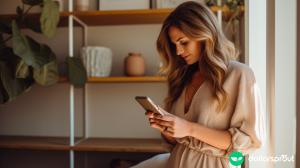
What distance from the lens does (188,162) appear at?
92cm

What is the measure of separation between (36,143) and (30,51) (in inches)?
23.7

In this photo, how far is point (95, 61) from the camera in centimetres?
182

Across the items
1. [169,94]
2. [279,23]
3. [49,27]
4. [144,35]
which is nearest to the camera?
[279,23]

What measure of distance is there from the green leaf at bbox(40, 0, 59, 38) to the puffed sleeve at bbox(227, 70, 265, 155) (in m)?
1.20

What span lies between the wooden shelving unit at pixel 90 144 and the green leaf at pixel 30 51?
20.4 inches

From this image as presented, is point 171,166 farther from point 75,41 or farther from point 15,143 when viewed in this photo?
point 75,41

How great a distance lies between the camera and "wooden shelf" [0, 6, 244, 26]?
1.72 meters

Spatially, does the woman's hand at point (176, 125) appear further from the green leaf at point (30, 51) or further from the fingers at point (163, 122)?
the green leaf at point (30, 51)

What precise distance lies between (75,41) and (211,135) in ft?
5.04

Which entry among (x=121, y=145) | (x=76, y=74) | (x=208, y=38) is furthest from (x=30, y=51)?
(x=208, y=38)

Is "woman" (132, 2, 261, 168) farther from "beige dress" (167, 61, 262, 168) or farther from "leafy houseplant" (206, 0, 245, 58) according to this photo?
"leafy houseplant" (206, 0, 245, 58)

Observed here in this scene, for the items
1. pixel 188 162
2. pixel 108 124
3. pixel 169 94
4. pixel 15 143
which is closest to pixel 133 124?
pixel 108 124

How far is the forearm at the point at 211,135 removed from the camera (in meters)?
0.87

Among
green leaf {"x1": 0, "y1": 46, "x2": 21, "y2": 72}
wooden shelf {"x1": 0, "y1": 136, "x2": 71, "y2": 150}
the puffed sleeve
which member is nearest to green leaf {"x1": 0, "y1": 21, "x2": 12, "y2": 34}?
green leaf {"x1": 0, "y1": 46, "x2": 21, "y2": 72}
